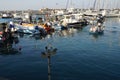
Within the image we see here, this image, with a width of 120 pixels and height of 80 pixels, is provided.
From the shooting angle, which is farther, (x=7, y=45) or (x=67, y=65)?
(x=7, y=45)

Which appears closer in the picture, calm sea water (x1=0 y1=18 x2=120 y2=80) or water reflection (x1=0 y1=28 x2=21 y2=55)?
calm sea water (x1=0 y1=18 x2=120 y2=80)

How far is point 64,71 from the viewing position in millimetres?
31453

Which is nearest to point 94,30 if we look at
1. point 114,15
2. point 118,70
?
point 118,70

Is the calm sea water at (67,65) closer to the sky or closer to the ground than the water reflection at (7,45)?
closer to the ground

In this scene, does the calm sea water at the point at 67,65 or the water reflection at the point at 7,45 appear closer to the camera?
the calm sea water at the point at 67,65

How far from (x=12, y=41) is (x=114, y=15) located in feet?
411

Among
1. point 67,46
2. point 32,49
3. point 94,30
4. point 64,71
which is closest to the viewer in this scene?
point 64,71

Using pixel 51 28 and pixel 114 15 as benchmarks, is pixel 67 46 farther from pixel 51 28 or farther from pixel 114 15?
pixel 114 15

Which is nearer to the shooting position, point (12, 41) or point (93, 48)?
point (93, 48)

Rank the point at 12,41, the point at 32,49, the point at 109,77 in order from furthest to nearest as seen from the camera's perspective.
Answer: the point at 12,41, the point at 32,49, the point at 109,77

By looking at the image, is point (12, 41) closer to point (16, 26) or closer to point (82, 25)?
point (16, 26)

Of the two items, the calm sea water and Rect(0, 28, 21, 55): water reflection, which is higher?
Rect(0, 28, 21, 55): water reflection

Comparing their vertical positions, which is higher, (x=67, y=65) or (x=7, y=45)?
(x=7, y=45)

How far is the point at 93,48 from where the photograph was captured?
48.6m
